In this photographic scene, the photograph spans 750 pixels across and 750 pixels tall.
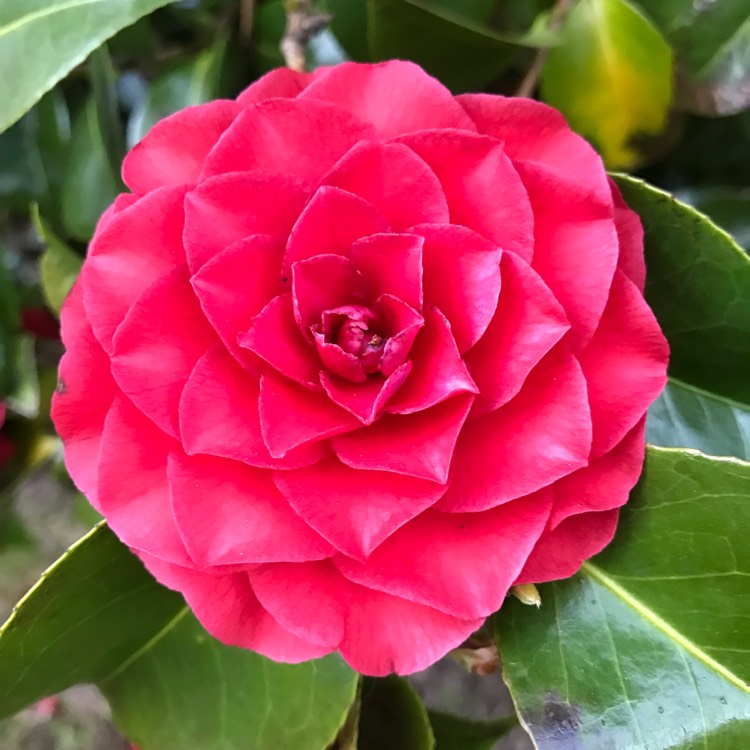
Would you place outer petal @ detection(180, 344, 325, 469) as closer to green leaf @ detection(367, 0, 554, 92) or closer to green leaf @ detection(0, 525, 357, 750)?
green leaf @ detection(0, 525, 357, 750)

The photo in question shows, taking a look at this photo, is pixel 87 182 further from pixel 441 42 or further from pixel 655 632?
pixel 655 632

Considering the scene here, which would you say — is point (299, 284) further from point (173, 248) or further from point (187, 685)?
point (187, 685)

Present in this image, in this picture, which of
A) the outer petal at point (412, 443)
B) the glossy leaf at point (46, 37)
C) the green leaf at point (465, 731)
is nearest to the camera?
the outer petal at point (412, 443)

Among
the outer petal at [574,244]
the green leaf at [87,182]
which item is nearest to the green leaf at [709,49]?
the outer petal at [574,244]

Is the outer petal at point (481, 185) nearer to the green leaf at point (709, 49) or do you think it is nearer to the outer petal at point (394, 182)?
the outer petal at point (394, 182)

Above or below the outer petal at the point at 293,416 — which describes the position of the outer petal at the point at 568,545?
below

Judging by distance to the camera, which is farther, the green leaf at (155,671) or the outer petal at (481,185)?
the green leaf at (155,671)

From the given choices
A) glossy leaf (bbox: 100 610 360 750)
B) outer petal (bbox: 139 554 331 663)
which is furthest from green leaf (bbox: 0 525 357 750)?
outer petal (bbox: 139 554 331 663)
